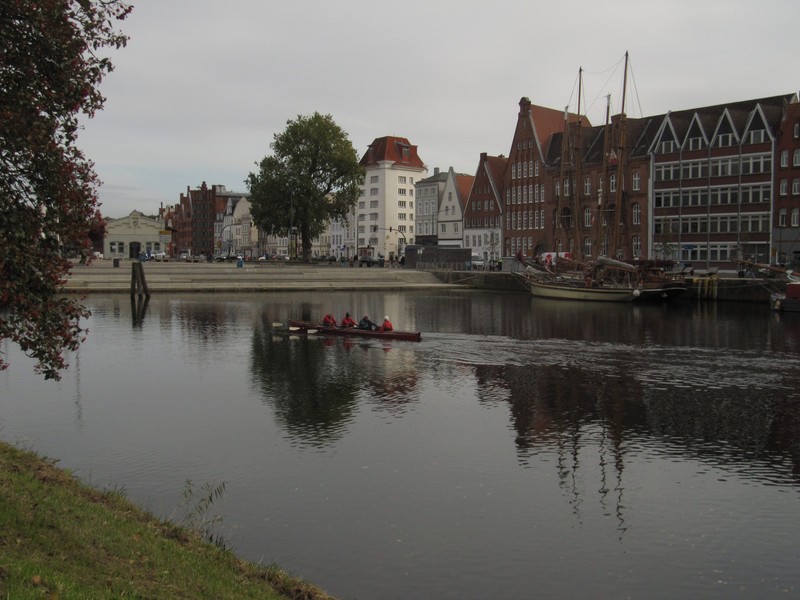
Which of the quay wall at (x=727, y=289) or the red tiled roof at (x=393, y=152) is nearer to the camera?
the quay wall at (x=727, y=289)

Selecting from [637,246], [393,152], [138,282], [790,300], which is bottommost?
[790,300]

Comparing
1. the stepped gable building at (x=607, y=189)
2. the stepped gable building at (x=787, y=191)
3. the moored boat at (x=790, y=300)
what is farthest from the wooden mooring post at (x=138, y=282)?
the stepped gable building at (x=787, y=191)

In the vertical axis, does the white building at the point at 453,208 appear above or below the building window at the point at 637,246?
above

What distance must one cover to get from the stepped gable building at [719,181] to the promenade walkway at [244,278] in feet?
105

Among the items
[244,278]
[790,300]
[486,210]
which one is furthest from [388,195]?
[790,300]

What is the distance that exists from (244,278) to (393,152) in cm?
8135

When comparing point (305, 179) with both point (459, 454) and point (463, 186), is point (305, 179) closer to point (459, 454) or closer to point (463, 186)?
point (463, 186)

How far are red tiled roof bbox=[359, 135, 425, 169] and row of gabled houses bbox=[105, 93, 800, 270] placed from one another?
18.9 meters

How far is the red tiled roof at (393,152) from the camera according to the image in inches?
6747

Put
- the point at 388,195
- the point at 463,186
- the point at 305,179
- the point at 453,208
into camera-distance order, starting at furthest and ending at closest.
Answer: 1. the point at 388,195
2. the point at 463,186
3. the point at 453,208
4. the point at 305,179

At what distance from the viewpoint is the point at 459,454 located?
2073cm

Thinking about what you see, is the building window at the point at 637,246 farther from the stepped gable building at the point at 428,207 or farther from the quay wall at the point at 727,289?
the stepped gable building at the point at 428,207

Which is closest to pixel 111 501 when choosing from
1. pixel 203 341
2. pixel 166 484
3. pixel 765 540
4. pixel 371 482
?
pixel 166 484

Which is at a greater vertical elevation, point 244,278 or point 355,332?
point 244,278
